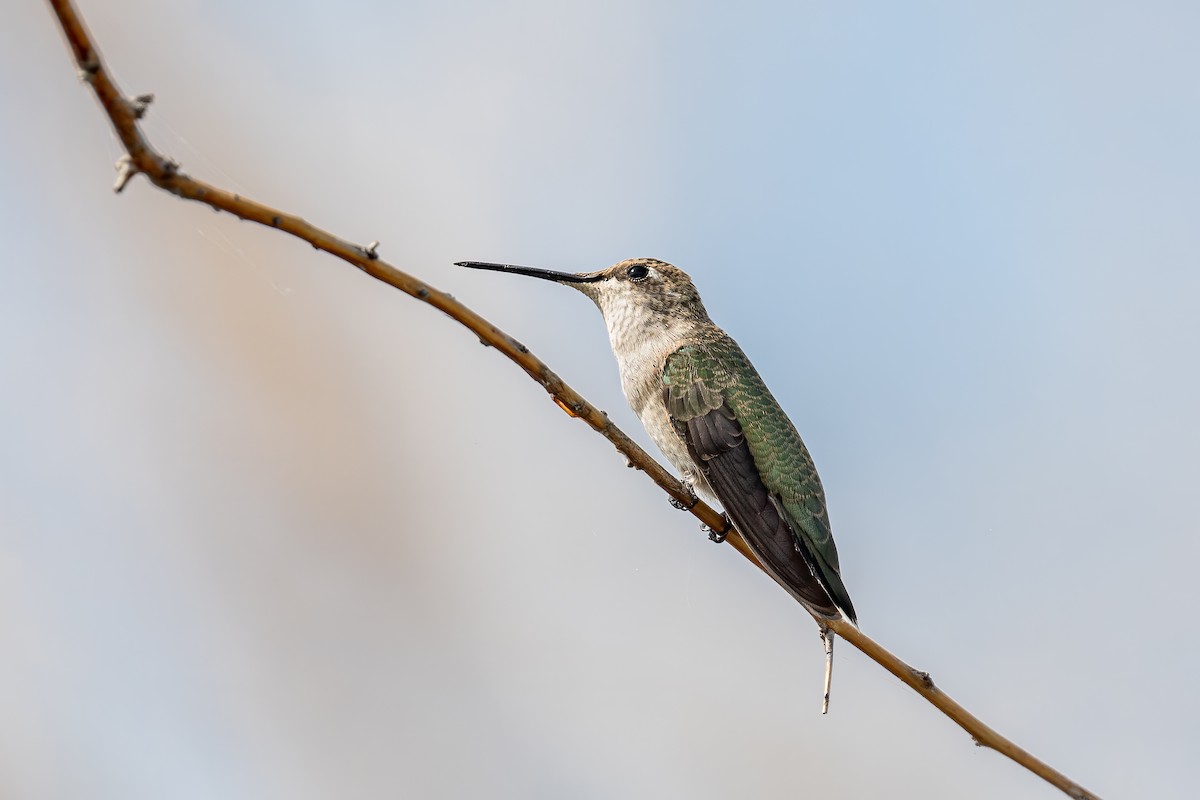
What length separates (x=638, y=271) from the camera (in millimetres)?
5125

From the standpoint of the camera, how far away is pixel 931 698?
8.29ft

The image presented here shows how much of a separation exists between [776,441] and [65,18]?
349cm

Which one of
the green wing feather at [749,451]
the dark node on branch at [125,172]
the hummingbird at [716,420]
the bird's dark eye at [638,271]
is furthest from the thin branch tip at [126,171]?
the bird's dark eye at [638,271]

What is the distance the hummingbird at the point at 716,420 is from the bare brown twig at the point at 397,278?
0.96 meters

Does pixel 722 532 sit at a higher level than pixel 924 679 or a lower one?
higher

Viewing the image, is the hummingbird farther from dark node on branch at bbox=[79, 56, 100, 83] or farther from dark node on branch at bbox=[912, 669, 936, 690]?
dark node on branch at bbox=[79, 56, 100, 83]

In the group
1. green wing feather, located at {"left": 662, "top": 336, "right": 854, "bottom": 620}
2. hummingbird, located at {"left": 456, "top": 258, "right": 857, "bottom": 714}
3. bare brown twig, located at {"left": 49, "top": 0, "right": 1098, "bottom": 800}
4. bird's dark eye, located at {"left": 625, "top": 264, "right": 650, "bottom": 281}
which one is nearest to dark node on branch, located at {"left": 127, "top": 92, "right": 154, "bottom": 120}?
bare brown twig, located at {"left": 49, "top": 0, "right": 1098, "bottom": 800}

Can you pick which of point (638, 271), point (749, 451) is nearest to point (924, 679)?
point (749, 451)

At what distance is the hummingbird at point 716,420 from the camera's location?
4.09 meters

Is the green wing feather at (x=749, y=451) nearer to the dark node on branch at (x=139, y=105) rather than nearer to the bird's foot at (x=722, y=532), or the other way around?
the bird's foot at (x=722, y=532)

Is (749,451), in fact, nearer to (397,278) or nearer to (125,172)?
(397,278)

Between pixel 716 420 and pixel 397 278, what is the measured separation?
2.56 meters

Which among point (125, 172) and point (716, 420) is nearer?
point (125, 172)

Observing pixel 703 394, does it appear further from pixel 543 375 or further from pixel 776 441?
pixel 543 375
